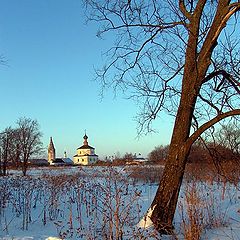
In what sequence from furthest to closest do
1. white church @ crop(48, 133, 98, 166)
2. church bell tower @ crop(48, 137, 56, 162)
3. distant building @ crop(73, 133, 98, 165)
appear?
church bell tower @ crop(48, 137, 56, 162) → white church @ crop(48, 133, 98, 166) → distant building @ crop(73, 133, 98, 165)

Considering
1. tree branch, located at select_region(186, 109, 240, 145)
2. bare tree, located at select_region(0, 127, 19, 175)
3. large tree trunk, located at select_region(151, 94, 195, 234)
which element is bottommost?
large tree trunk, located at select_region(151, 94, 195, 234)

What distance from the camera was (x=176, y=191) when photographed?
6930 mm

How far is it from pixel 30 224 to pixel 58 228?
93 centimetres

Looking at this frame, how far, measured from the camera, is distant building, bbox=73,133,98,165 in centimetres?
9293

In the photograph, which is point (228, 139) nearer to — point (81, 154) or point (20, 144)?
point (20, 144)

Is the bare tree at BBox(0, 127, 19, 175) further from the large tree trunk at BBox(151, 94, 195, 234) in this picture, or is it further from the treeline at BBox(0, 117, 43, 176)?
the large tree trunk at BBox(151, 94, 195, 234)

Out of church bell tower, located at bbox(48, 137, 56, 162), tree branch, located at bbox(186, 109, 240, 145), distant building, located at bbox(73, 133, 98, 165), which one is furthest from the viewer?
church bell tower, located at bbox(48, 137, 56, 162)

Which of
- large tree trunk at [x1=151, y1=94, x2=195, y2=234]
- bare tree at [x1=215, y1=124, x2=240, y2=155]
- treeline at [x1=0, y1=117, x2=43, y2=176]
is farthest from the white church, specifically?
large tree trunk at [x1=151, y1=94, x2=195, y2=234]

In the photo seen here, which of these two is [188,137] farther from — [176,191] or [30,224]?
[30,224]

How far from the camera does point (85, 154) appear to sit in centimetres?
9438

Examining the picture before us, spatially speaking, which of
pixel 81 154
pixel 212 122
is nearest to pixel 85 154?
pixel 81 154

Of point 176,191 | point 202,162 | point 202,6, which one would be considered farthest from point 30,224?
point 202,162

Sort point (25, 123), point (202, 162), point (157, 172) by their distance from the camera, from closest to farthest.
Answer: point (202, 162) < point (157, 172) < point (25, 123)

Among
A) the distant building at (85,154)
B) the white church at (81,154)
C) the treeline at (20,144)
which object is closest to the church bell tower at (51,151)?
the white church at (81,154)
